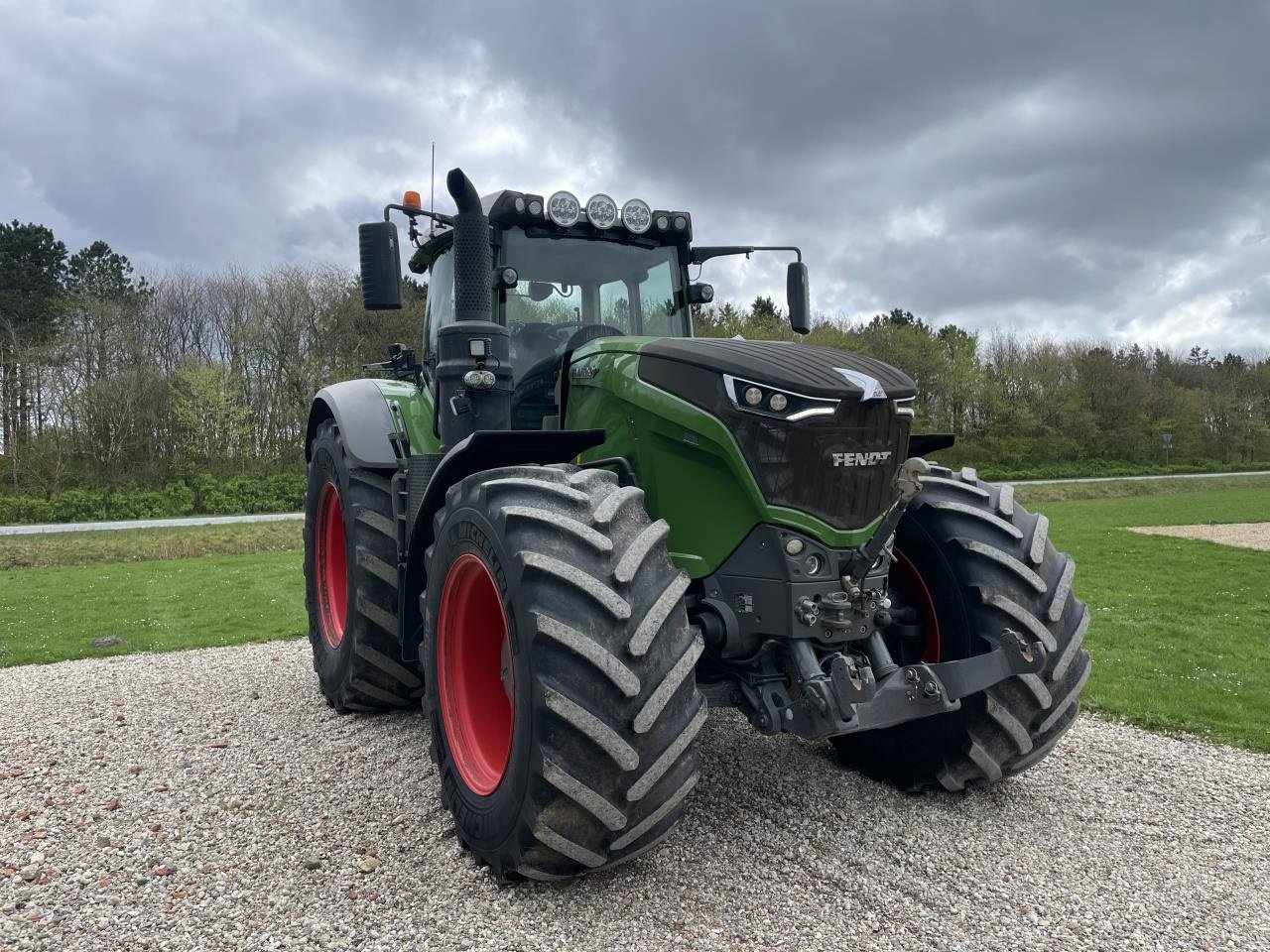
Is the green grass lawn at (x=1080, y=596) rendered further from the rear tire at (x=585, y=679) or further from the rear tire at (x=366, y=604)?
the rear tire at (x=585, y=679)

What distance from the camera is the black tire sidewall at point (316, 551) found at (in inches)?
194

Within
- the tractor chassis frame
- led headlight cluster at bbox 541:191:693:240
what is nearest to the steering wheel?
led headlight cluster at bbox 541:191:693:240

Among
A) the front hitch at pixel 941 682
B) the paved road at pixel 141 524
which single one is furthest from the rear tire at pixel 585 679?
the paved road at pixel 141 524

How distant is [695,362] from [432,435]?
199cm

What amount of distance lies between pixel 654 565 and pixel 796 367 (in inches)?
36.3

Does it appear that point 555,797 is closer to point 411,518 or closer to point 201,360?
point 411,518

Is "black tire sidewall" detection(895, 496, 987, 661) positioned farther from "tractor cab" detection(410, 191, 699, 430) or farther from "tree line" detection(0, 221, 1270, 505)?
"tree line" detection(0, 221, 1270, 505)

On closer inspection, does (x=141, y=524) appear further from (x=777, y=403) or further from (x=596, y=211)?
(x=777, y=403)

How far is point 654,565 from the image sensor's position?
2.84m

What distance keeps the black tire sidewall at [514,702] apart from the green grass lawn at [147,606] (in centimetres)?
555

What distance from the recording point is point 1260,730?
17.0 feet

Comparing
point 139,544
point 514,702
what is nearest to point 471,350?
point 514,702

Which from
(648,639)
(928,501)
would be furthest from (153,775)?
(928,501)

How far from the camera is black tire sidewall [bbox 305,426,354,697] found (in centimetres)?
493
